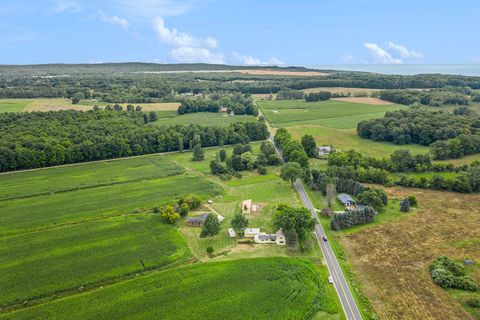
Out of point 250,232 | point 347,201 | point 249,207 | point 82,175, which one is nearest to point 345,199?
point 347,201

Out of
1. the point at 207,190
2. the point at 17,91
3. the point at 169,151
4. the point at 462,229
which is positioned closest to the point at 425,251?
the point at 462,229

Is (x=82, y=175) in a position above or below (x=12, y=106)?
below

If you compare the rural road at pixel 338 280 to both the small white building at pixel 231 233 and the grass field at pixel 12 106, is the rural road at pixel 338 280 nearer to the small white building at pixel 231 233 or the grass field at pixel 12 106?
the small white building at pixel 231 233

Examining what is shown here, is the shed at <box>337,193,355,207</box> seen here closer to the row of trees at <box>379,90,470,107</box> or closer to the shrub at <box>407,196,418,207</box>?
the shrub at <box>407,196,418,207</box>

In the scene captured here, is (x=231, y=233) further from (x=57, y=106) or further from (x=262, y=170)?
(x=57, y=106)

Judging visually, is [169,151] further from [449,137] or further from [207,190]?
[449,137]

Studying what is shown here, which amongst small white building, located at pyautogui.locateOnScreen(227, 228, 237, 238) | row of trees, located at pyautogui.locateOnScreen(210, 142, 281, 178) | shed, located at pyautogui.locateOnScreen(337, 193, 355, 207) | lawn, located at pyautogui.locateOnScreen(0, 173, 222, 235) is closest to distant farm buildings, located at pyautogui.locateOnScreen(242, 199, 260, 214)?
small white building, located at pyautogui.locateOnScreen(227, 228, 237, 238)
